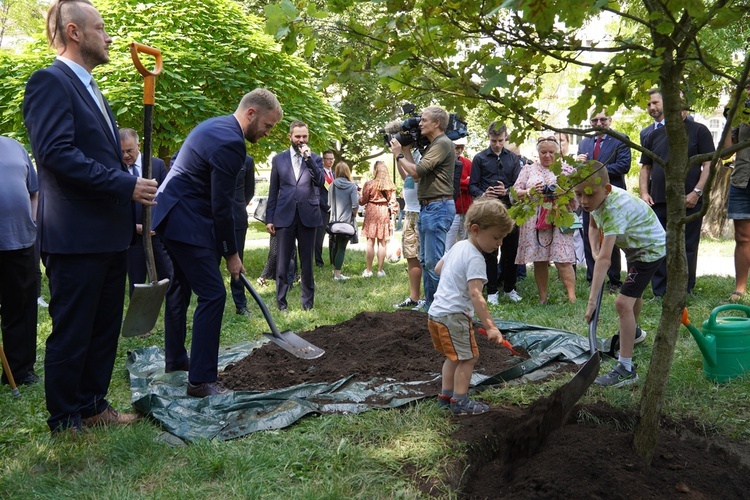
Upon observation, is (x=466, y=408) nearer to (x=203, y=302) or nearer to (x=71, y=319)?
(x=203, y=302)

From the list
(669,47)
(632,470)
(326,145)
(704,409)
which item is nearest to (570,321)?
(704,409)

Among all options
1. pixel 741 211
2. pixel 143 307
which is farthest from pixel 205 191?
pixel 741 211

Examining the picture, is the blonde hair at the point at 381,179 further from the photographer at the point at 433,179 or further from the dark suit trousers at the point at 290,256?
the photographer at the point at 433,179

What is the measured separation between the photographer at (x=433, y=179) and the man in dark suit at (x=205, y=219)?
244cm

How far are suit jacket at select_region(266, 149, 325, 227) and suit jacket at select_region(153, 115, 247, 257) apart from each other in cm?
312

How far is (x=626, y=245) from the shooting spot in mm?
4625

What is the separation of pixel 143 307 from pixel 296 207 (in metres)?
3.37

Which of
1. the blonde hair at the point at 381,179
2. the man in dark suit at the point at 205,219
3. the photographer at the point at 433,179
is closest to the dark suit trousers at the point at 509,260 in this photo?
the photographer at the point at 433,179

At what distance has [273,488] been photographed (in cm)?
305

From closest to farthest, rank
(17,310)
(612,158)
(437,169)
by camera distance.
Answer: (17,310) < (437,169) < (612,158)

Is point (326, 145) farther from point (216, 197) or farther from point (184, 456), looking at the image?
point (184, 456)

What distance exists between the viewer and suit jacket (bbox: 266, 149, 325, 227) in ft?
24.9

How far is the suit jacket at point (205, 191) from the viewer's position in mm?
4305

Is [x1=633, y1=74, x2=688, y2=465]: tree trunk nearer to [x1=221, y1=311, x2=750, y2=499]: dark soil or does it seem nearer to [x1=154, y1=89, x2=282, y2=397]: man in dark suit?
[x1=221, y1=311, x2=750, y2=499]: dark soil
